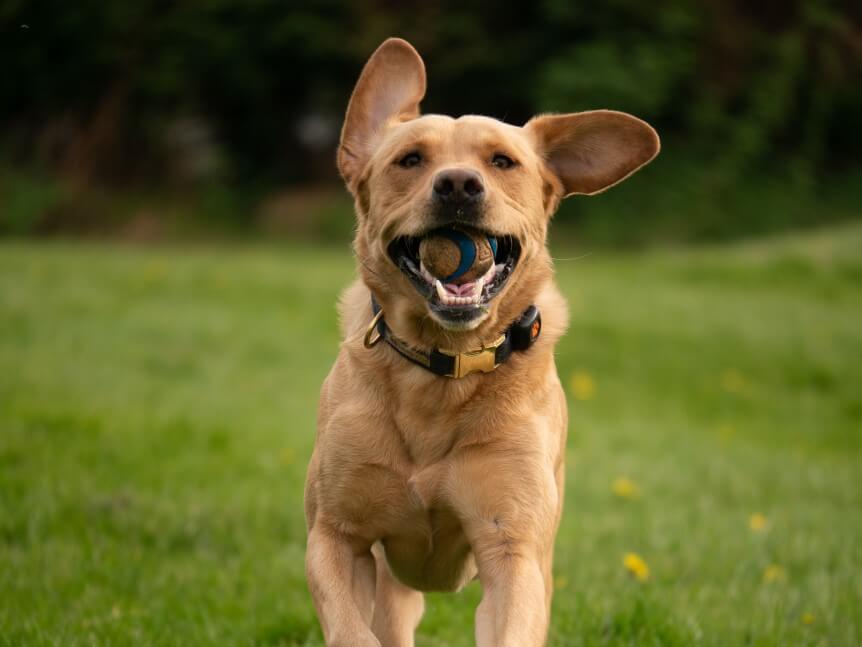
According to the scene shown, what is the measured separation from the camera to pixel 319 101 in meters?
27.6

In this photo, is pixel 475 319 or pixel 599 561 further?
pixel 599 561

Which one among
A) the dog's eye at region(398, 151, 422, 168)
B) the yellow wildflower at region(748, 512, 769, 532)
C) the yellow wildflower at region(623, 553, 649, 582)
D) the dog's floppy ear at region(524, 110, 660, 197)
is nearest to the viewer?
the dog's eye at region(398, 151, 422, 168)


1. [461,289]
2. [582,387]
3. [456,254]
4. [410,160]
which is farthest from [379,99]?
[582,387]

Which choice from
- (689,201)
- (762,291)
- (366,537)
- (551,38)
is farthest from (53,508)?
(551,38)

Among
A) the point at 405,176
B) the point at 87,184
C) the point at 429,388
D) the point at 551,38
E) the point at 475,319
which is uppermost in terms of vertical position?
the point at 405,176

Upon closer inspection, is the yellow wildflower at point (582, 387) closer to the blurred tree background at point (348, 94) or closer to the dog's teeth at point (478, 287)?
the dog's teeth at point (478, 287)

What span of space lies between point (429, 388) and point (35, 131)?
26444 mm

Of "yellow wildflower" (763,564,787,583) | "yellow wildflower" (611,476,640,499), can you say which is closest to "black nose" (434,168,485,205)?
"yellow wildflower" (763,564,787,583)

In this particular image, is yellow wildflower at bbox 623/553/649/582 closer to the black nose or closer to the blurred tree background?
the black nose

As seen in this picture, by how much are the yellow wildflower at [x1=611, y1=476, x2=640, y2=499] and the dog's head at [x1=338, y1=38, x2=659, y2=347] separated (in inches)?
120

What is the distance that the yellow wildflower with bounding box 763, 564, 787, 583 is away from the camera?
4.85 meters

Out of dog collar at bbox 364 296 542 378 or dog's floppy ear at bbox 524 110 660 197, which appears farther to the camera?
dog's floppy ear at bbox 524 110 660 197

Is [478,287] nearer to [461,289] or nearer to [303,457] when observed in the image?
[461,289]

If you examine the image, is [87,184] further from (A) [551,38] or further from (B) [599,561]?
(B) [599,561]
